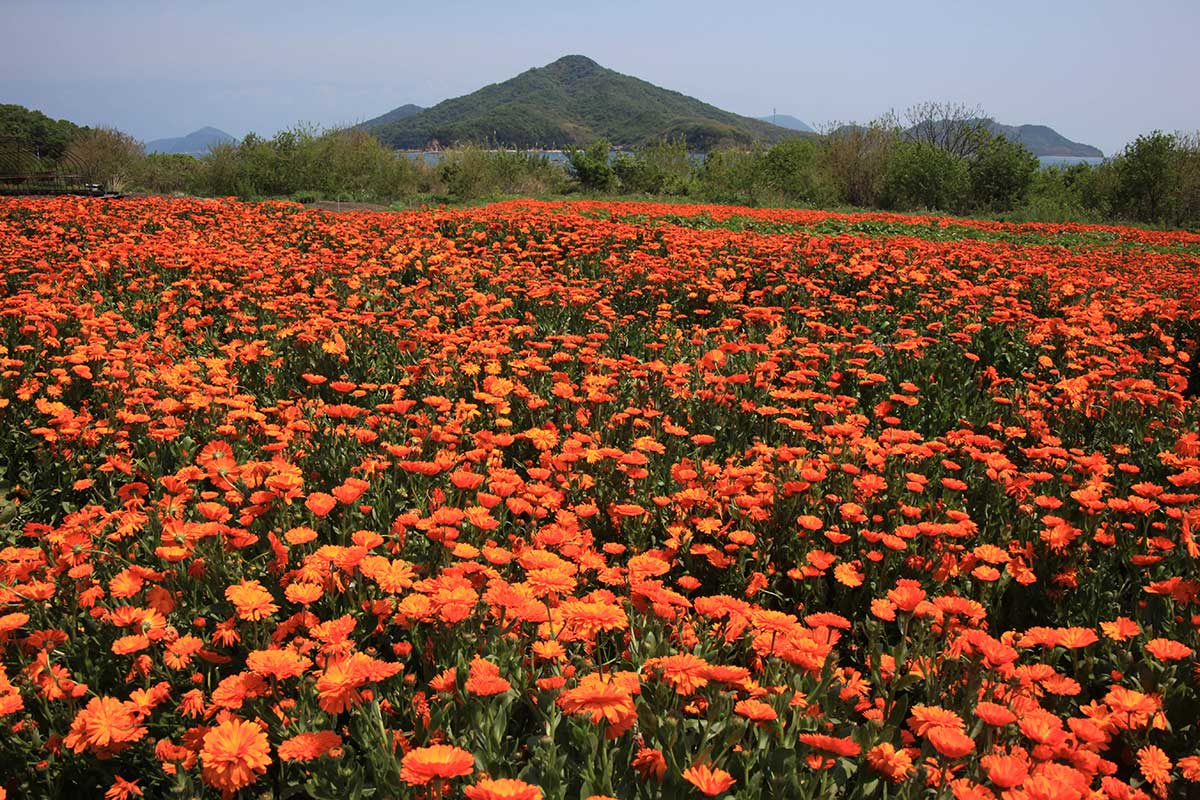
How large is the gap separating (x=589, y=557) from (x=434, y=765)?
126cm

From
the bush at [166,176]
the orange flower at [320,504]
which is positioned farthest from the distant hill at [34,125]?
the orange flower at [320,504]

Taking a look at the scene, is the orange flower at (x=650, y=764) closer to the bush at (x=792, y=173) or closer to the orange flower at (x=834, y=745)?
the orange flower at (x=834, y=745)

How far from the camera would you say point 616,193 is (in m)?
35.3

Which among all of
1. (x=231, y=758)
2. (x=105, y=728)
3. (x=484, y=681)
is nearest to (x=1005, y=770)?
(x=484, y=681)

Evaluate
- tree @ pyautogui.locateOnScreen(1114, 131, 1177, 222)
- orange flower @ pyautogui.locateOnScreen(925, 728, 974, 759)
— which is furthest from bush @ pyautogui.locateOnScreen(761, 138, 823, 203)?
orange flower @ pyautogui.locateOnScreen(925, 728, 974, 759)

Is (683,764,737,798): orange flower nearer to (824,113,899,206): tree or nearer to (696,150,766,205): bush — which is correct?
(696,150,766,205): bush

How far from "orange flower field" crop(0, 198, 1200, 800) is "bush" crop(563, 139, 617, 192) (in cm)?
3110

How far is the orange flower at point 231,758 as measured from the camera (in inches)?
67.3

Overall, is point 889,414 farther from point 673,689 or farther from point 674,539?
point 673,689

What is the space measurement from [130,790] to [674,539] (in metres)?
1.98

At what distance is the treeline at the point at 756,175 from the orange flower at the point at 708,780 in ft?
86.1

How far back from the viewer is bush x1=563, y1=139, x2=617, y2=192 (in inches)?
1452

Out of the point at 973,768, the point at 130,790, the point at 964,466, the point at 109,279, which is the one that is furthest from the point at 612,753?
the point at 109,279

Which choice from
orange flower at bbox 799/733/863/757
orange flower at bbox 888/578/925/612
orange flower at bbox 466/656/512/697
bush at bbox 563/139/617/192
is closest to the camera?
orange flower at bbox 799/733/863/757
